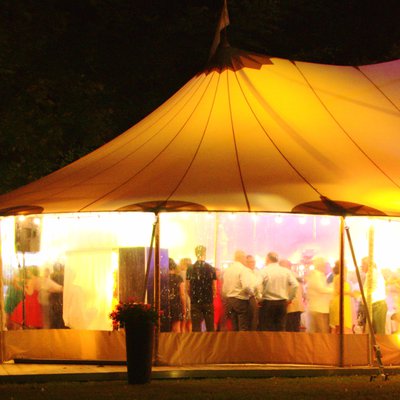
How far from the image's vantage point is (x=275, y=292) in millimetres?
12797

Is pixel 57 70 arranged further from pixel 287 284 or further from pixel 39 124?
pixel 287 284

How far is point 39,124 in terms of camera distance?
20.1m

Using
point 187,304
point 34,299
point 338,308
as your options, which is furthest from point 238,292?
point 34,299

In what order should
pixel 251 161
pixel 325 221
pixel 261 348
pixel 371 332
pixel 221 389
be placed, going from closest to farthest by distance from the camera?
pixel 221 389 < pixel 371 332 < pixel 261 348 < pixel 325 221 < pixel 251 161

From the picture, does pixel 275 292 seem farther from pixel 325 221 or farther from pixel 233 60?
pixel 233 60

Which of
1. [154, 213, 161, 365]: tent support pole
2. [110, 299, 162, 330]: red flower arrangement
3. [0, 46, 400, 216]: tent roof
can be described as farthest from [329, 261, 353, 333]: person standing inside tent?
[110, 299, 162, 330]: red flower arrangement

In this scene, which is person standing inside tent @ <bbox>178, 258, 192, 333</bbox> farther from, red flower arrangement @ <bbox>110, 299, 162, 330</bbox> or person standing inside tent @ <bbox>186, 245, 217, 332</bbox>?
red flower arrangement @ <bbox>110, 299, 162, 330</bbox>

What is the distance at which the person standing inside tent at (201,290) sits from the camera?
1261cm

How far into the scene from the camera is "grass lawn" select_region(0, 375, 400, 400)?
10297mm

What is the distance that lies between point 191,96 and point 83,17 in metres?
8.70

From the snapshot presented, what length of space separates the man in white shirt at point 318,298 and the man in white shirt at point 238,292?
2.23 ft

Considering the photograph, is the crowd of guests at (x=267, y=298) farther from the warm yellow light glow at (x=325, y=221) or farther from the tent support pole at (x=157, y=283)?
the warm yellow light glow at (x=325, y=221)

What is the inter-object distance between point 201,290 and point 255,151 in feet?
5.85

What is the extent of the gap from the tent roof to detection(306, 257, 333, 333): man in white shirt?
41.0 inches
